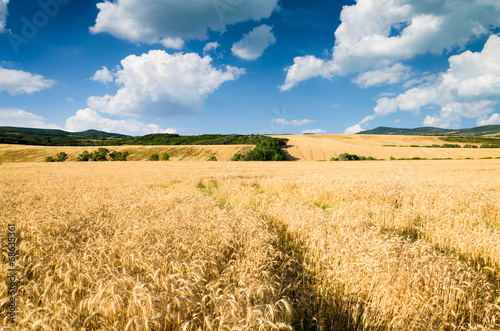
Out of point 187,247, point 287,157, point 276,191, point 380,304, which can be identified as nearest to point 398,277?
point 380,304

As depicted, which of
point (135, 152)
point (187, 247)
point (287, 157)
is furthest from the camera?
point (135, 152)

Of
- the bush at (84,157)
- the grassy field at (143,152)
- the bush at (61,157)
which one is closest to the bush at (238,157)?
the grassy field at (143,152)

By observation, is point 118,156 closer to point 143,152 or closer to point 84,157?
point 143,152

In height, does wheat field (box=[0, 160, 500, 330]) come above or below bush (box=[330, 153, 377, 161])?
above

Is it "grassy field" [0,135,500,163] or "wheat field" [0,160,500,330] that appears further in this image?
"grassy field" [0,135,500,163]

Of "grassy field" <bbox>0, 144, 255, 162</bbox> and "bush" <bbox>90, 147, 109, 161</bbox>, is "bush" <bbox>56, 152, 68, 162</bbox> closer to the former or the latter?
"grassy field" <bbox>0, 144, 255, 162</bbox>

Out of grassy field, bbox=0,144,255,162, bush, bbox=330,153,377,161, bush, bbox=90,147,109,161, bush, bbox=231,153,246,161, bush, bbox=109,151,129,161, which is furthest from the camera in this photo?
bush, bbox=90,147,109,161

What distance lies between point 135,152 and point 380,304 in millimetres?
82482

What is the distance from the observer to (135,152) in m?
75.4

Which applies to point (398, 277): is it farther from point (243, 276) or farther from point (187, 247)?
point (187, 247)

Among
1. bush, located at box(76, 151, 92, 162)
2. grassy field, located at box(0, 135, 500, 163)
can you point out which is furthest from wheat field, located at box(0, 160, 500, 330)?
bush, located at box(76, 151, 92, 162)

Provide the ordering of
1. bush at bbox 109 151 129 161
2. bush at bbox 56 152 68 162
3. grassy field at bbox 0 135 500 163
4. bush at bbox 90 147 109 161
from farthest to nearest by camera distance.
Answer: bush at bbox 90 147 109 161
bush at bbox 109 151 129 161
bush at bbox 56 152 68 162
grassy field at bbox 0 135 500 163

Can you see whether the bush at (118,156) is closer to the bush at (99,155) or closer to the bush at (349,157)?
the bush at (99,155)

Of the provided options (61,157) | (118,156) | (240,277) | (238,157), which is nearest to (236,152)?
(238,157)
